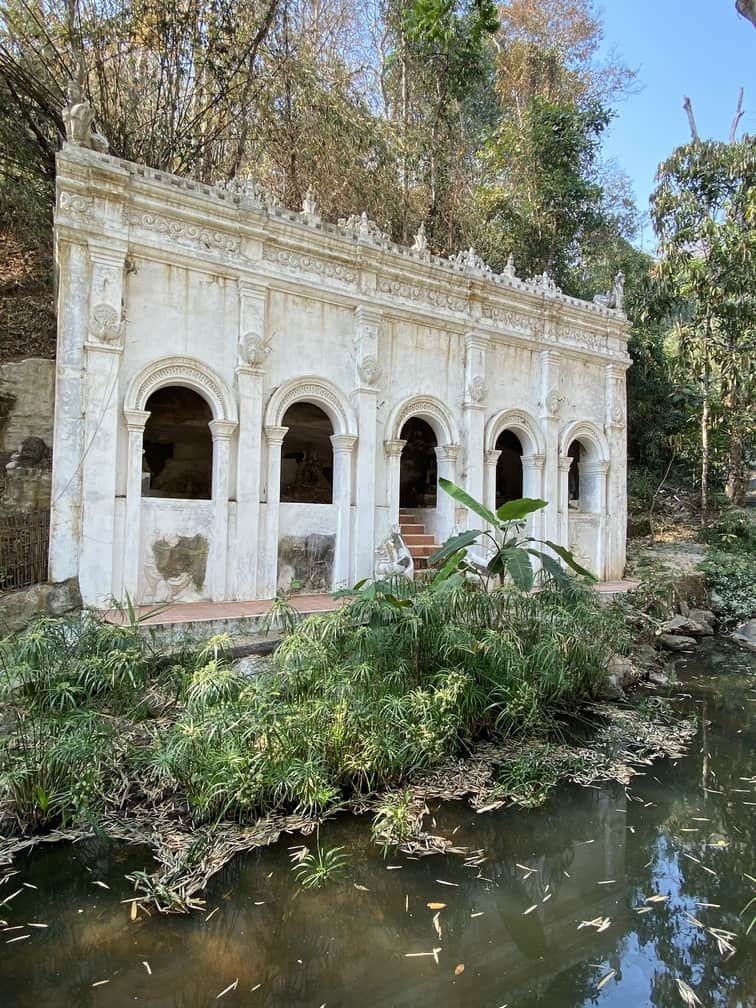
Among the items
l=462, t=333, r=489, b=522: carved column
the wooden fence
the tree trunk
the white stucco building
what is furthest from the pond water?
the tree trunk

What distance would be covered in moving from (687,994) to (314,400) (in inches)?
332

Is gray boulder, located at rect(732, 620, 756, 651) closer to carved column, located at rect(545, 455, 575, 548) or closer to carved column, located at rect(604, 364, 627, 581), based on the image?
carved column, located at rect(604, 364, 627, 581)

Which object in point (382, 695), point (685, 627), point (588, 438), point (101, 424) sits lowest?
point (685, 627)

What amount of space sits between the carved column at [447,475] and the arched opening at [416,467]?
284 cm

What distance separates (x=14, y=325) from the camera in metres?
12.8

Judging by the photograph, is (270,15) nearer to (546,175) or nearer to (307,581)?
(546,175)

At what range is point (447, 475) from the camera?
36.6ft

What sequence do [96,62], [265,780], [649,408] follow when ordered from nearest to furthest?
[265,780], [96,62], [649,408]

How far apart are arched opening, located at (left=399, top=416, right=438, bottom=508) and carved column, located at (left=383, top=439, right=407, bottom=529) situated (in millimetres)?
3741

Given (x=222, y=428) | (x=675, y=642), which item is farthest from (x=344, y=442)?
(x=675, y=642)

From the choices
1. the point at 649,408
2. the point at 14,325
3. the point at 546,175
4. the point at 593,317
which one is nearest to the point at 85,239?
the point at 14,325

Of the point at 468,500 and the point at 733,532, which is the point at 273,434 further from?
the point at 733,532

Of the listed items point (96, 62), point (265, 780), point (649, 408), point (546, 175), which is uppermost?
point (546, 175)

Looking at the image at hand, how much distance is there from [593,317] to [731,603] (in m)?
6.96
